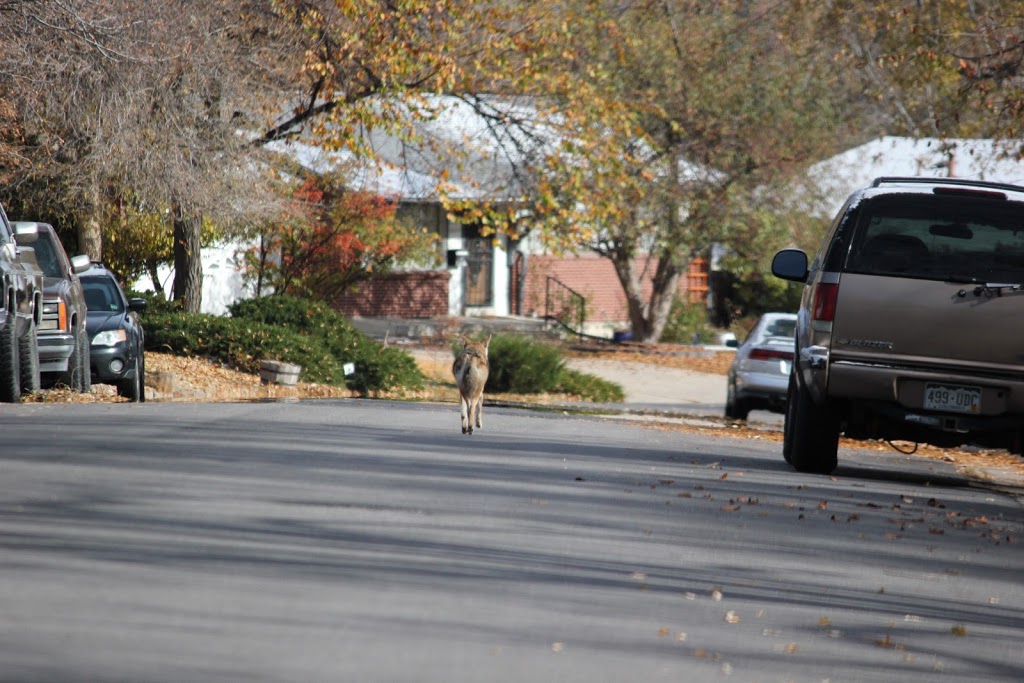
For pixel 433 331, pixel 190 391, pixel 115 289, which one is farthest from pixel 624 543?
pixel 433 331

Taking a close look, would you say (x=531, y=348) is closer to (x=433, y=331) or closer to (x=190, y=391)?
(x=190, y=391)

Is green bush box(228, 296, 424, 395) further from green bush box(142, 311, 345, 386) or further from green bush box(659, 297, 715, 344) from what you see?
green bush box(659, 297, 715, 344)

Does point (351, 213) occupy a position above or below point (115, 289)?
above

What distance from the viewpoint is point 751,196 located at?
35.4 meters

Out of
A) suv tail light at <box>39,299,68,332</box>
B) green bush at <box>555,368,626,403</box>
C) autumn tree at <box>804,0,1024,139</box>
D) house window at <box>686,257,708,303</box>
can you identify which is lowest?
green bush at <box>555,368,626,403</box>

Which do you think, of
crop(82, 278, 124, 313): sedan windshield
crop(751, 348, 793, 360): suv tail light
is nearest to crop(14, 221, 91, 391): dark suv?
crop(82, 278, 124, 313): sedan windshield

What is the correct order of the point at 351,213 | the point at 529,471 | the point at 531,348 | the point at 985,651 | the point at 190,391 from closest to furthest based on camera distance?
the point at 985,651 < the point at 529,471 < the point at 190,391 < the point at 531,348 < the point at 351,213

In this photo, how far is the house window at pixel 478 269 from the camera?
4003 cm

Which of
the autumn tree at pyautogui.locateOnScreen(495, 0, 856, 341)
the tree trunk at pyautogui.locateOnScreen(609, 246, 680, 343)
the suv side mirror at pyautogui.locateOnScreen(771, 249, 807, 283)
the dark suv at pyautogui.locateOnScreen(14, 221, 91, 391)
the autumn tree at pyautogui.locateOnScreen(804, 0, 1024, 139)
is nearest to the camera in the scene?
the suv side mirror at pyautogui.locateOnScreen(771, 249, 807, 283)

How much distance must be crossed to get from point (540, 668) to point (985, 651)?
2122 millimetres

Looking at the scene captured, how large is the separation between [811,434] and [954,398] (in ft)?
4.40

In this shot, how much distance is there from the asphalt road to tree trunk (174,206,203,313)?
12.3 metres

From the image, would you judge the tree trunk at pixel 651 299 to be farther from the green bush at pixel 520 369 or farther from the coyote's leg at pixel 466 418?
the coyote's leg at pixel 466 418

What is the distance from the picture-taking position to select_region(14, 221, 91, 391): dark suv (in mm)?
16562
